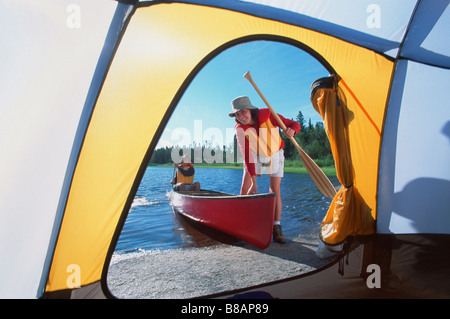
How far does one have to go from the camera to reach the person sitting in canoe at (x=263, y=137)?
11.3 ft

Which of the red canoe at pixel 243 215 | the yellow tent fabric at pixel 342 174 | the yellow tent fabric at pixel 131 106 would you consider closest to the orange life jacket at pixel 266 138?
the red canoe at pixel 243 215

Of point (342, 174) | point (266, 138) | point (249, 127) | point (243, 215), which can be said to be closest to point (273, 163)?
point (266, 138)

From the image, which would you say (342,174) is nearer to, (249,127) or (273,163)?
(273,163)

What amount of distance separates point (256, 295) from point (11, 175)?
1.92m

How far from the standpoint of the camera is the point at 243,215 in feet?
11.2

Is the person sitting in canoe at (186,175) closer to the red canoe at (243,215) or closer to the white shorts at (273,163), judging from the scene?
the red canoe at (243,215)

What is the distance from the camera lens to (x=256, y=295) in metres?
1.88

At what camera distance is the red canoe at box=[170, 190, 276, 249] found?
123 inches

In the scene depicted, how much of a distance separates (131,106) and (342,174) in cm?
213

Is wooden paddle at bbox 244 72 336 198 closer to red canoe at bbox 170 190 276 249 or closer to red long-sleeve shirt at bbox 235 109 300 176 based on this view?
red long-sleeve shirt at bbox 235 109 300 176

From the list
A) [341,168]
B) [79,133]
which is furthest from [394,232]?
[79,133]

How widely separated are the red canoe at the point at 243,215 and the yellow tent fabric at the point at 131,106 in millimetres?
1779

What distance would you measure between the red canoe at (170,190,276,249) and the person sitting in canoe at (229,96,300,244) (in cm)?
41

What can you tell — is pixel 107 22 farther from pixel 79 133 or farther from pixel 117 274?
pixel 117 274
